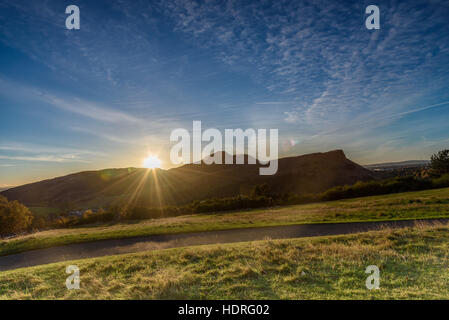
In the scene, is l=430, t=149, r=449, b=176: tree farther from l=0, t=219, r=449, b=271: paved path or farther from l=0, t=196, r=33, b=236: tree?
l=0, t=196, r=33, b=236: tree

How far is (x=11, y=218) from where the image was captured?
29.8 m

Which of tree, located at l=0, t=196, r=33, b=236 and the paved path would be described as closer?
the paved path

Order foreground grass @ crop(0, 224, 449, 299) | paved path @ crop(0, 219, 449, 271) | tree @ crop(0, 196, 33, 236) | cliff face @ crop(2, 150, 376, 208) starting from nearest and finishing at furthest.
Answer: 1. foreground grass @ crop(0, 224, 449, 299)
2. paved path @ crop(0, 219, 449, 271)
3. tree @ crop(0, 196, 33, 236)
4. cliff face @ crop(2, 150, 376, 208)

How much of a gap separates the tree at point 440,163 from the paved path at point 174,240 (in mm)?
41448

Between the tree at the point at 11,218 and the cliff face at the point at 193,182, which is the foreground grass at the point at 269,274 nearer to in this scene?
the tree at the point at 11,218

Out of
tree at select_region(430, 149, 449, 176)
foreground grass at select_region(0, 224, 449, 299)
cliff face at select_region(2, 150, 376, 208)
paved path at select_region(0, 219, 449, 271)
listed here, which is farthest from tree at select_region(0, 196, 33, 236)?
tree at select_region(430, 149, 449, 176)

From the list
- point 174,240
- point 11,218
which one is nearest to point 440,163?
point 174,240

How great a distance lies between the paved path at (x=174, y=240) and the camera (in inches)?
525

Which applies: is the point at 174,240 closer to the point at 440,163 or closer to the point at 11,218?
the point at 11,218

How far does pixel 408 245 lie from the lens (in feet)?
29.9

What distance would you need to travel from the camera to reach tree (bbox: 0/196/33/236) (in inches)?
1158

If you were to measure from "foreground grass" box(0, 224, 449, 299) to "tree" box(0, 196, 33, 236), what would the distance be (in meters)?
27.7

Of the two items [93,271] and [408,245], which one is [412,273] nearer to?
[408,245]
